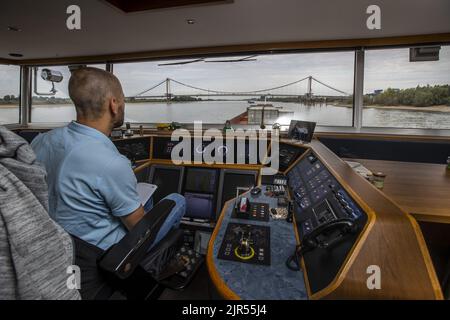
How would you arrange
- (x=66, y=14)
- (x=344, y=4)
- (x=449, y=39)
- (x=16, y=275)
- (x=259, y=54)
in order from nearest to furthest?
1. (x=16, y=275)
2. (x=344, y=4)
3. (x=66, y=14)
4. (x=449, y=39)
5. (x=259, y=54)

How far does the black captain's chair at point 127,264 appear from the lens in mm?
786

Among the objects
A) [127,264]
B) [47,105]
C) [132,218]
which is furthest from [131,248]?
[47,105]

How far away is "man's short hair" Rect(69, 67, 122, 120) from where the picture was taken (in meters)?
0.99

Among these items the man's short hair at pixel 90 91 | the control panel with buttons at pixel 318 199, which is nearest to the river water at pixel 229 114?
the control panel with buttons at pixel 318 199

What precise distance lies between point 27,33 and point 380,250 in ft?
12.8

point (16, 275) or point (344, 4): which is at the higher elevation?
point (344, 4)

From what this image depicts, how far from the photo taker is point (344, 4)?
6.59 ft

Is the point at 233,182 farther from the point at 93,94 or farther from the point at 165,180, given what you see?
the point at 93,94

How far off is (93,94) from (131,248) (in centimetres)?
66

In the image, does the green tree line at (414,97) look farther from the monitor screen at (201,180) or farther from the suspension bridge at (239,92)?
the monitor screen at (201,180)
